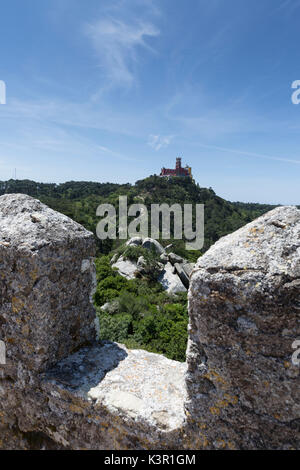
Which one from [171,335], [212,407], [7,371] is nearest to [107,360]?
[7,371]

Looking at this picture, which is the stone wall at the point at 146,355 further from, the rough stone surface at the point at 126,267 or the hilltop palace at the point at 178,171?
the hilltop palace at the point at 178,171

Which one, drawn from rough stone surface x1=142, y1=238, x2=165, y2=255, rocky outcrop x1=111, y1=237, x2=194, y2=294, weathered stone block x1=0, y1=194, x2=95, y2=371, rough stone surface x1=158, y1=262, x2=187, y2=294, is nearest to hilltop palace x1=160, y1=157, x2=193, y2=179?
rough stone surface x1=142, y1=238, x2=165, y2=255

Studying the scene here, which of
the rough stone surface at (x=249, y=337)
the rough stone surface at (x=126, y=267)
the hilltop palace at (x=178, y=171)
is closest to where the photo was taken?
the rough stone surface at (x=249, y=337)

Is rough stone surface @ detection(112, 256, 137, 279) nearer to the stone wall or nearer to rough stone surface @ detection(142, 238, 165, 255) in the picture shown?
rough stone surface @ detection(142, 238, 165, 255)

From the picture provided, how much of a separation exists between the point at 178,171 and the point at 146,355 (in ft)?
254

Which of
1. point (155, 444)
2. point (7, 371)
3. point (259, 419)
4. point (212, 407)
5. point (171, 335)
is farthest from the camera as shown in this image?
point (171, 335)

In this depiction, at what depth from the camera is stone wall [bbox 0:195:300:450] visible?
5.13 ft

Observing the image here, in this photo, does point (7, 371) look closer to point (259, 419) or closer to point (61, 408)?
point (61, 408)

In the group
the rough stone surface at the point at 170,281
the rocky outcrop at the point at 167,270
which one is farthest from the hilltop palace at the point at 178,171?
the rough stone surface at the point at 170,281

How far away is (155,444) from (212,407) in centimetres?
50

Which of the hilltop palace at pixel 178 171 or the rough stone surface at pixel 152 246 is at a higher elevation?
the hilltop palace at pixel 178 171

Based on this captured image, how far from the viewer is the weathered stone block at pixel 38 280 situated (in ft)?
6.89

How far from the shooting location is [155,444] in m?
1.88
